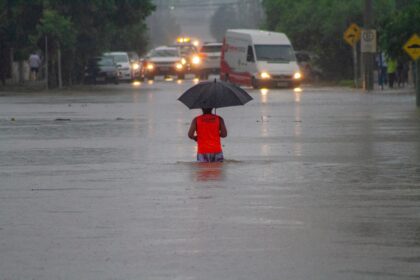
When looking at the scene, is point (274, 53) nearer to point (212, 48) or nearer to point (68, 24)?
point (68, 24)

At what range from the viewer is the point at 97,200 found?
16219mm

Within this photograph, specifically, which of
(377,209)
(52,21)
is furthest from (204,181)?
(52,21)

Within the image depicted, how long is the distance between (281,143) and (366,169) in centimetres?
543

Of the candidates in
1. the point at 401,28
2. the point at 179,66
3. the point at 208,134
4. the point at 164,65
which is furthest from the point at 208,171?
the point at 164,65

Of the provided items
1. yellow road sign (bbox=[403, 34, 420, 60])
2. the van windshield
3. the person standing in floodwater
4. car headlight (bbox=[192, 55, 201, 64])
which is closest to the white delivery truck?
the van windshield

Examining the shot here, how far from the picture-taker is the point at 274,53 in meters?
62.5

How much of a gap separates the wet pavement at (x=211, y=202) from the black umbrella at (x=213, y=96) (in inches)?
34.0

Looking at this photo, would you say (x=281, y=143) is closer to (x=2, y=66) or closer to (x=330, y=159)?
(x=330, y=159)

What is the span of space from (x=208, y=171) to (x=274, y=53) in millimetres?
42811

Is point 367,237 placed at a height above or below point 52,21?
below

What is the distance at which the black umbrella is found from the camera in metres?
21.6

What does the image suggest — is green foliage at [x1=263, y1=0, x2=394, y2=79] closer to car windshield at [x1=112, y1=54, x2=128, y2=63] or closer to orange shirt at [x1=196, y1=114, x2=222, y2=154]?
car windshield at [x1=112, y1=54, x2=128, y2=63]

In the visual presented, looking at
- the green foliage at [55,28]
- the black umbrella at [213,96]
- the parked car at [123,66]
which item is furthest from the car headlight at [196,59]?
the black umbrella at [213,96]

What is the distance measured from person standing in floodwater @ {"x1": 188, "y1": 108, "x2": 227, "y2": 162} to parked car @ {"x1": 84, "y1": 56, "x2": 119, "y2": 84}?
5180cm
